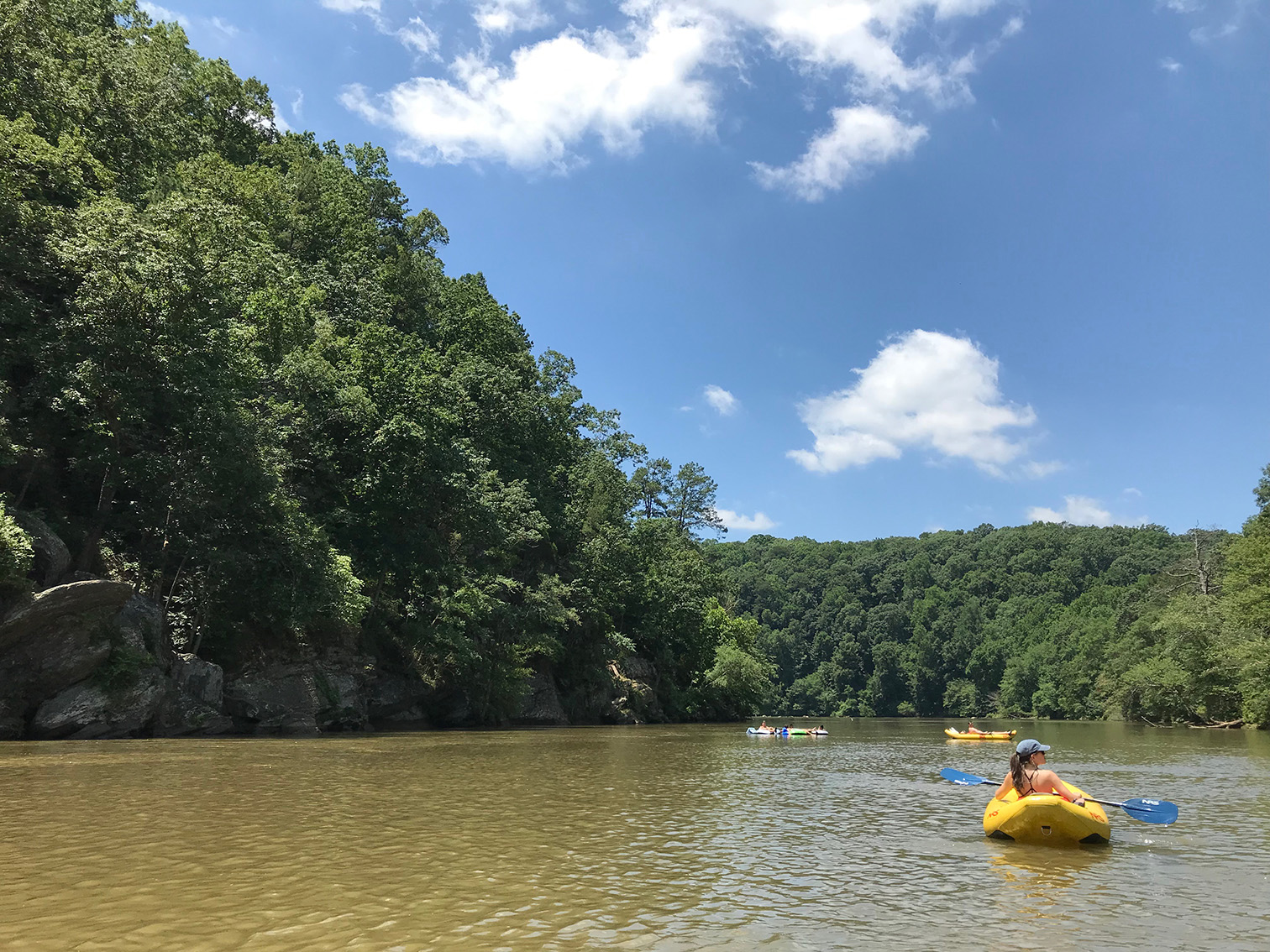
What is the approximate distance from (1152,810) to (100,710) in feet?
79.7

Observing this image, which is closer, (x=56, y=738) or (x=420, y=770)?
(x=420, y=770)

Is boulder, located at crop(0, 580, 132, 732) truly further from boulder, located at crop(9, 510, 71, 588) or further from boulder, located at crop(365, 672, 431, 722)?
boulder, located at crop(365, 672, 431, 722)

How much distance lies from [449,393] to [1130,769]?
3046 cm

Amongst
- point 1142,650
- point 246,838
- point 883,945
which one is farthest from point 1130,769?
point 1142,650

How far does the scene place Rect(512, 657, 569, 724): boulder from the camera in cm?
4750

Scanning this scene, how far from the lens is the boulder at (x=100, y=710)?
2202 cm

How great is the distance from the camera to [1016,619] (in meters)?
128

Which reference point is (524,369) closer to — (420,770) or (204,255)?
(204,255)

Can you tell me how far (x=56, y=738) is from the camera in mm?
22172

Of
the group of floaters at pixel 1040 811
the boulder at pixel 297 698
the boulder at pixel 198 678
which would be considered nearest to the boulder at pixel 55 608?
the boulder at pixel 198 678

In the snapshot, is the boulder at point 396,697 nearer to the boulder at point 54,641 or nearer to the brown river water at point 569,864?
the boulder at point 54,641

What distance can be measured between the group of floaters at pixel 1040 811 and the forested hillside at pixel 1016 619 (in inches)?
1733

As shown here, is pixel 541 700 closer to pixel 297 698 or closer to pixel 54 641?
pixel 297 698

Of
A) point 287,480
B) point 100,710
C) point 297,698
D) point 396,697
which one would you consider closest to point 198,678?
point 100,710
